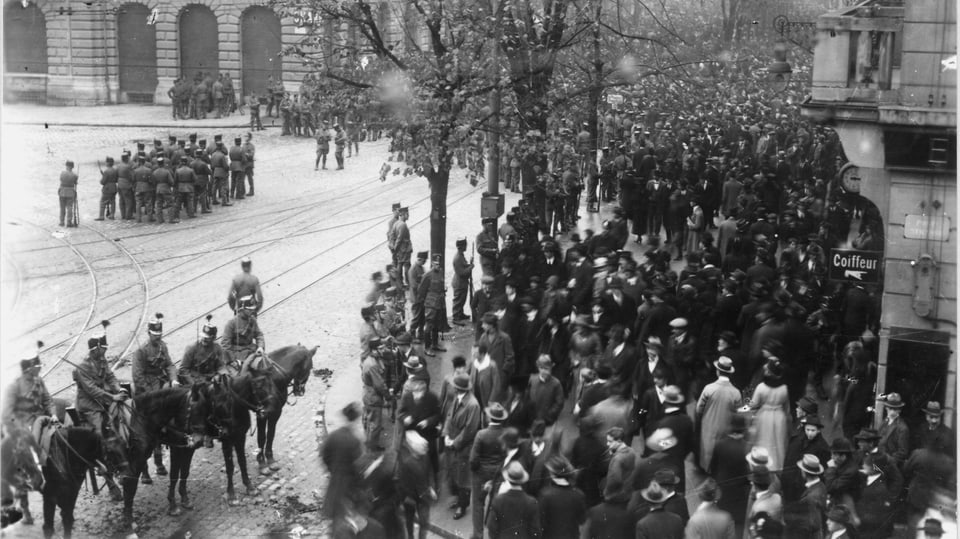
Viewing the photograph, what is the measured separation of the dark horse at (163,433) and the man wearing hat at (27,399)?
2.50 feet

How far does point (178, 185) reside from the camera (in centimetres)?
2791

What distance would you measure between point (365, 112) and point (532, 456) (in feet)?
31.0

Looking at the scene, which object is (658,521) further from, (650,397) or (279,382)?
(279,382)

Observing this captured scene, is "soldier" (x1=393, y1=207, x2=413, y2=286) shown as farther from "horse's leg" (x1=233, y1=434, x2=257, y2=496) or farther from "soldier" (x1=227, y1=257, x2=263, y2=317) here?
"horse's leg" (x1=233, y1=434, x2=257, y2=496)

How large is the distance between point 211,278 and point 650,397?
38.6ft

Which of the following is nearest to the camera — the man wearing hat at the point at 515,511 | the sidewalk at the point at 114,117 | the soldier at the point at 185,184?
the man wearing hat at the point at 515,511

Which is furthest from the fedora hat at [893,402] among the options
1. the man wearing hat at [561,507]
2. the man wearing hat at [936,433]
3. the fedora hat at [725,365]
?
the man wearing hat at [561,507]

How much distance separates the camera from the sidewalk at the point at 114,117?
41.2m

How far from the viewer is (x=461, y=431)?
1262 cm

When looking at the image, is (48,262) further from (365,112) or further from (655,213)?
(655,213)

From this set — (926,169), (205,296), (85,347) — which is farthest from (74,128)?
(926,169)

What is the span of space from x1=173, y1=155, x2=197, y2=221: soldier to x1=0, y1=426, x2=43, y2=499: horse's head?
16695 mm

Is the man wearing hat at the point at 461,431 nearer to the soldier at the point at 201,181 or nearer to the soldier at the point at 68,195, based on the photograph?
the soldier at the point at 68,195

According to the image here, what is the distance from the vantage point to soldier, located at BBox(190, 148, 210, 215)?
2852 cm
